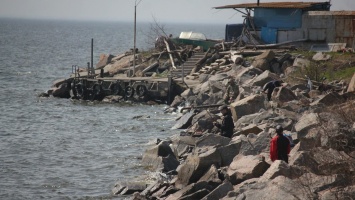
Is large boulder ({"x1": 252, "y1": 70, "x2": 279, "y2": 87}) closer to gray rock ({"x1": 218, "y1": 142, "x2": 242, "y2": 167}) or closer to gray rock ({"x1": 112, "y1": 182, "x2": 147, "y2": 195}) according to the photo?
gray rock ({"x1": 218, "y1": 142, "x2": 242, "y2": 167})

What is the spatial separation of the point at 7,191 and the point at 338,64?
1999 centimetres

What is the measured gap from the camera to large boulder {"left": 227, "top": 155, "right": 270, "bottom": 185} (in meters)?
19.9

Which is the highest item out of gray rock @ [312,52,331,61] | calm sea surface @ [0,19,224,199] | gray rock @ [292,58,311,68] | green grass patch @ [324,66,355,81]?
gray rock @ [312,52,331,61]

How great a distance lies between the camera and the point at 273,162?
19.2 meters

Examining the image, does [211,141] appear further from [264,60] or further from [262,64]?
[264,60]

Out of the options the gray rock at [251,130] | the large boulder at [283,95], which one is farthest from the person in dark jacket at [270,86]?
the gray rock at [251,130]

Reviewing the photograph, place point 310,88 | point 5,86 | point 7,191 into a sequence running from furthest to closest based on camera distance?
point 5,86 → point 310,88 → point 7,191

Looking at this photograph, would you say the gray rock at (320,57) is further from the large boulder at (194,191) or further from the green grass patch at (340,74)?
the large boulder at (194,191)

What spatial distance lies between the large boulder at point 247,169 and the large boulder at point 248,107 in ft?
29.6

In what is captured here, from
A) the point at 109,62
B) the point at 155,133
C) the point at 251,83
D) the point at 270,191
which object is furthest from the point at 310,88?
the point at 109,62

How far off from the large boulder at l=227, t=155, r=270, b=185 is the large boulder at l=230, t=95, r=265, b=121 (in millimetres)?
9036

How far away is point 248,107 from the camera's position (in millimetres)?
30125

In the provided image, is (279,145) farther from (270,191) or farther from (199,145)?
(199,145)

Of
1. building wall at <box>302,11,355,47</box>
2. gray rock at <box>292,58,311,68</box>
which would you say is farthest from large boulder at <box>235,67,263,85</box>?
building wall at <box>302,11,355,47</box>
